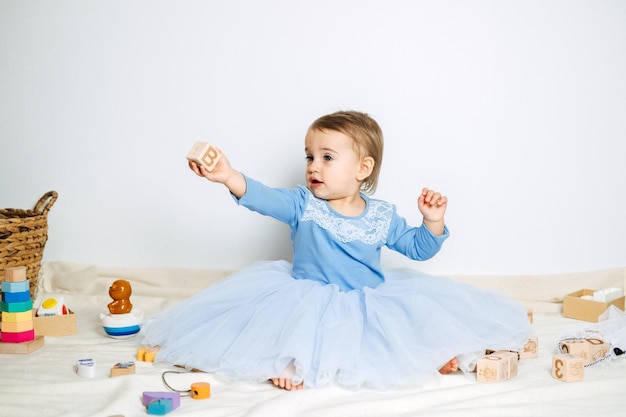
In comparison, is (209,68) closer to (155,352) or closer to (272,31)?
(272,31)

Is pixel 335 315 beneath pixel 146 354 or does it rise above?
above

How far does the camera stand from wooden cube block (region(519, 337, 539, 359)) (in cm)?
166

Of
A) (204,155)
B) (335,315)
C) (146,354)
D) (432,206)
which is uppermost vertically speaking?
(204,155)

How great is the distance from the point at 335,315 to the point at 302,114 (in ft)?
2.99

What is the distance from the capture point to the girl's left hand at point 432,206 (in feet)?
5.72

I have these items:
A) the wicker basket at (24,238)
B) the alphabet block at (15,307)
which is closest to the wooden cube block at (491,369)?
the alphabet block at (15,307)

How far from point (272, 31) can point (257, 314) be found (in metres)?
1.08

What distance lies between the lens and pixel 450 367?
152 cm

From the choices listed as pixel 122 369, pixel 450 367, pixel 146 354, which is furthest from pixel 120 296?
pixel 450 367

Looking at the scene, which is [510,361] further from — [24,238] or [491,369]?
[24,238]

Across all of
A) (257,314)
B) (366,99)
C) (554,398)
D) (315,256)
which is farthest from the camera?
(366,99)

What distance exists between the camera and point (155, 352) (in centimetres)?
162

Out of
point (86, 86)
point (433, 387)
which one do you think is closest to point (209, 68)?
point (86, 86)

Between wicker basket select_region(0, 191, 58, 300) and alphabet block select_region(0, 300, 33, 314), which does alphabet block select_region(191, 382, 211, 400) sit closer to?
alphabet block select_region(0, 300, 33, 314)
